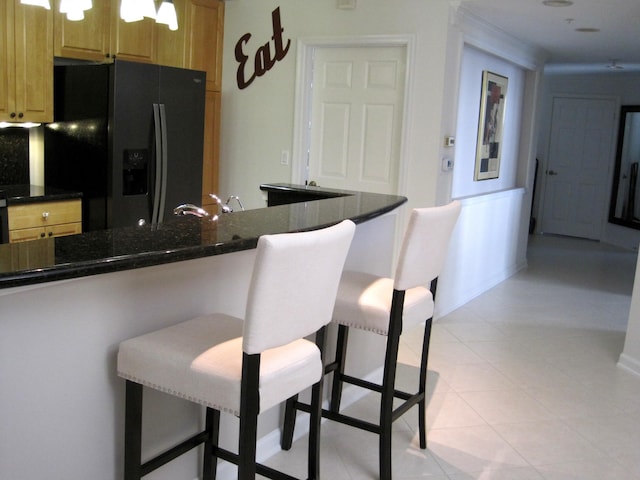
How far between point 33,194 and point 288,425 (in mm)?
2244

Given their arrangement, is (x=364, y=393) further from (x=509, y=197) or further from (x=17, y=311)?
(x=509, y=197)

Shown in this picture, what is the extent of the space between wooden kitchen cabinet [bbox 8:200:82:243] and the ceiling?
285cm

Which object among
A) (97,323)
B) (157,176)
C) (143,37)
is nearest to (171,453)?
(97,323)

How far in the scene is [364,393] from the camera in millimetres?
3482

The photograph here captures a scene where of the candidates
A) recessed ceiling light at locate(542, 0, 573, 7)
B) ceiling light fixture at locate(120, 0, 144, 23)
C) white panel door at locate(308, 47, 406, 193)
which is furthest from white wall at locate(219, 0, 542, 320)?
ceiling light fixture at locate(120, 0, 144, 23)

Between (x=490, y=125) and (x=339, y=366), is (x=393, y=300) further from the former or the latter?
(x=490, y=125)

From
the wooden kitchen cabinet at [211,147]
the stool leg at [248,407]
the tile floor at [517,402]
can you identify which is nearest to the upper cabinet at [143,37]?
the wooden kitchen cabinet at [211,147]

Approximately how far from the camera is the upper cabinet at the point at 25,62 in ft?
12.2

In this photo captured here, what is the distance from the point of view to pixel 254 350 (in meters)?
1.64

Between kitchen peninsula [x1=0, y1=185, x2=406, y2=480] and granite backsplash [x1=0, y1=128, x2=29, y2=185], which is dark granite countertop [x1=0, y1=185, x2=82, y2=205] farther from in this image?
kitchen peninsula [x1=0, y1=185, x2=406, y2=480]

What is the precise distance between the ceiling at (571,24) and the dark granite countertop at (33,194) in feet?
9.29

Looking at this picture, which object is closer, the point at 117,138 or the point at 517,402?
the point at 517,402

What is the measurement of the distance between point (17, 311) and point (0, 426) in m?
0.29

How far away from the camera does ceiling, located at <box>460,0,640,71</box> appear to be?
14.0ft
